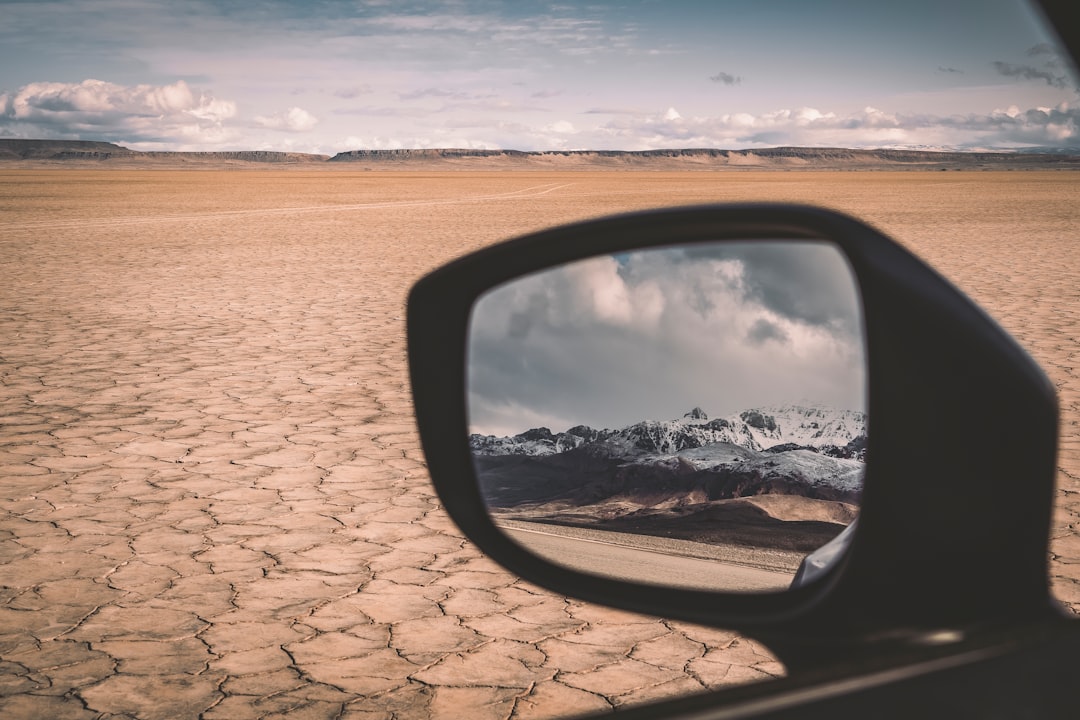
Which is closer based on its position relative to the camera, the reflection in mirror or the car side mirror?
the car side mirror

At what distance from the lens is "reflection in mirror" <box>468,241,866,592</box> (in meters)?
0.97

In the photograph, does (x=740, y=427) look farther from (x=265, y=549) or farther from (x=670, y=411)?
(x=265, y=549)

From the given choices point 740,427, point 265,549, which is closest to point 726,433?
point 740,427

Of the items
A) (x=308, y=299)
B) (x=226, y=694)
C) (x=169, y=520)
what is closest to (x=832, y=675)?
(x=226, y=694)

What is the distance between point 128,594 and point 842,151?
212 m

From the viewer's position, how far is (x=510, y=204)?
A: 3584 centimetres

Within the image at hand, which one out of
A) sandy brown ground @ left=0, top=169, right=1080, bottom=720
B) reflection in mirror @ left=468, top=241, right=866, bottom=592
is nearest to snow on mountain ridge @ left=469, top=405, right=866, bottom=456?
reflection in mirror @ left=468, top=241, right=866, bottom=592

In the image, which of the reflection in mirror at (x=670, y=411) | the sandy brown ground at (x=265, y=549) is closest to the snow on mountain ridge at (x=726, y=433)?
the reflection in mirror at (x=670, y=411)

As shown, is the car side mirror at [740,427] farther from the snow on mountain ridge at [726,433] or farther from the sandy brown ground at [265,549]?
the sandy brown ground at [265,549]

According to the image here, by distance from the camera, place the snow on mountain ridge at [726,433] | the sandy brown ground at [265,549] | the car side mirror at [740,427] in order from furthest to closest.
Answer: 1. the sandy brown ground at [265,549]
2. the snow on mountain ridge at [726,433]
3. the car side mirror at [740,427]

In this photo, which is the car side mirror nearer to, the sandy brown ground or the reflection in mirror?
the reflection in mirror

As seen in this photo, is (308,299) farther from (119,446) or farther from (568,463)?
(568,463)

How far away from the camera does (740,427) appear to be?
40.2 inches

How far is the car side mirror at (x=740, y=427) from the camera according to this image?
71 cm
